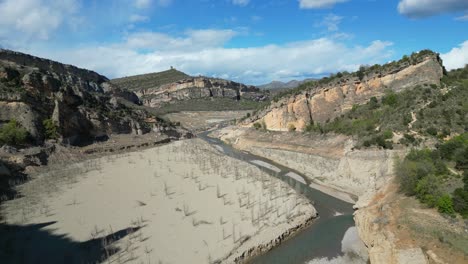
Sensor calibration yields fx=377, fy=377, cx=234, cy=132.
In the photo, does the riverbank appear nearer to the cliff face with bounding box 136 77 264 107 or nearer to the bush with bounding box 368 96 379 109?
the bush with bounding box 368 96 379 109

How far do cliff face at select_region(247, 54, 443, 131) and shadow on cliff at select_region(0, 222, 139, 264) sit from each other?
37816 mm

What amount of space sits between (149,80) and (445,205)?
172 metres

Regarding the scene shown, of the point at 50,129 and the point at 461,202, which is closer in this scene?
the point at 461,202

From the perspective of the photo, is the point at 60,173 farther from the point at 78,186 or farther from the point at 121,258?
the point at 121,258

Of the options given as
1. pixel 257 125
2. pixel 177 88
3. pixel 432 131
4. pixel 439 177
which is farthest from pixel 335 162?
pixel 177 88

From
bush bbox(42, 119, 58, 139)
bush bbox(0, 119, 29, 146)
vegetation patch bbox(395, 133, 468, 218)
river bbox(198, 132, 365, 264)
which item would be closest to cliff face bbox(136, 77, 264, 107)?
bush bbox(42, 119, 58, 139)

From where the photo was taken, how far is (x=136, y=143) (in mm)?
54719

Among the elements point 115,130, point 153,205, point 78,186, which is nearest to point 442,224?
point 153,205

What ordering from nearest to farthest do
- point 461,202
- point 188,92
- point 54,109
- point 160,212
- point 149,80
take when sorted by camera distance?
point 461,202
point 160,212
point 54,109
point 188,92
point 149,80

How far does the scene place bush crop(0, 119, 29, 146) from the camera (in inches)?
1495

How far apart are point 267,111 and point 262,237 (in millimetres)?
46385

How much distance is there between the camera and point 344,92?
53.0 metres

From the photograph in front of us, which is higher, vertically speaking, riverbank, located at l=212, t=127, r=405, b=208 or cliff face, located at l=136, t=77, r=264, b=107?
cliff face, located at l=136, t=77, r=264, b=107

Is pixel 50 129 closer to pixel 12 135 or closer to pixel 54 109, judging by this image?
pixel 54 109
